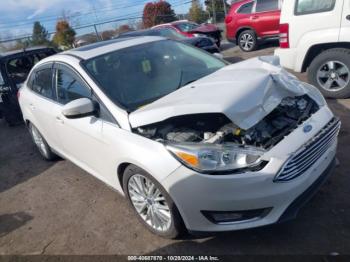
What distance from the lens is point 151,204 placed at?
2959 mm

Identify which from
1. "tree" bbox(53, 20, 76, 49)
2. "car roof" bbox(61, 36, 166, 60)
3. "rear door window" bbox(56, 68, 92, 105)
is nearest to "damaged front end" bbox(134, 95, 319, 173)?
"rear door window" bbox(56, 68, 92, 105)

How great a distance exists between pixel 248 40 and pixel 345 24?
6975mm

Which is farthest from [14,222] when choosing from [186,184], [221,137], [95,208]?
[221,137]

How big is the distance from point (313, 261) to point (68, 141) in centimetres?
278

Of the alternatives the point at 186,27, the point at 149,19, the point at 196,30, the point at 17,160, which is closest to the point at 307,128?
the point at 17,160

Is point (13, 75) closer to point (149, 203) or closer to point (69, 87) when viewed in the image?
point (69, 87)

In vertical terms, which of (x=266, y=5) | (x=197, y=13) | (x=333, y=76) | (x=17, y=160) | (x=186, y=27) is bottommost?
(x=17, y=160)

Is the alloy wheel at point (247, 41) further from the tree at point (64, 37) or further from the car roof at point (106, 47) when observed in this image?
the tree at point (64, 37)

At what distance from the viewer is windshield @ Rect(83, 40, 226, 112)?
326cm

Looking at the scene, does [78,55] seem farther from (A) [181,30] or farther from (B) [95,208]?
(A) [181,30]

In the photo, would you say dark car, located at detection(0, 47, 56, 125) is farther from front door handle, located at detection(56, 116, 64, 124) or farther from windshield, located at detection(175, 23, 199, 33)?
windshield, located at detection(175, 23, 199, 33)

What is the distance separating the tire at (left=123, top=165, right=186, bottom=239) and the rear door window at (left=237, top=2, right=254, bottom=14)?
33.0 ft

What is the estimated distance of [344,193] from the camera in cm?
318

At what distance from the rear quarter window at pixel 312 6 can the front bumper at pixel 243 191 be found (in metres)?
3.32
